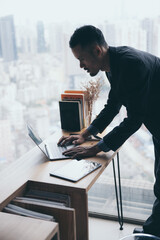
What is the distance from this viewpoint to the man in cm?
156

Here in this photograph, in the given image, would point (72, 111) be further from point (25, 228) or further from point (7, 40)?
point (25, 228)

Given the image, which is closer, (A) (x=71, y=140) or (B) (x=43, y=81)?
(A) (x=71, y=140)

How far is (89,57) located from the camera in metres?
1.70

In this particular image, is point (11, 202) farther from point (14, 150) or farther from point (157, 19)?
point (157, 19)

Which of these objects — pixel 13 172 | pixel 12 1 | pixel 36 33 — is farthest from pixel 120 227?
pixel 12 1

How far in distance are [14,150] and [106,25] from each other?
1.44m

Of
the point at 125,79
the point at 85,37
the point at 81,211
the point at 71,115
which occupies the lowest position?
the point at 81,211

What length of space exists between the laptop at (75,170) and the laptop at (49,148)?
13 centimetres

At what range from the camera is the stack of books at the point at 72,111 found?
2.23m

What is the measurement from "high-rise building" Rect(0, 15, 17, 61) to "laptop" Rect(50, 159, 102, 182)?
A: 1.36 meters

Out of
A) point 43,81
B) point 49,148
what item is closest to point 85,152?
point 49,148

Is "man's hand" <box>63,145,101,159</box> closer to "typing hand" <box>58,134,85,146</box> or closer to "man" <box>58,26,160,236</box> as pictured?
"man" <box>58,26,160,236</box>

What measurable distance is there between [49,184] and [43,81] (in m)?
1.35

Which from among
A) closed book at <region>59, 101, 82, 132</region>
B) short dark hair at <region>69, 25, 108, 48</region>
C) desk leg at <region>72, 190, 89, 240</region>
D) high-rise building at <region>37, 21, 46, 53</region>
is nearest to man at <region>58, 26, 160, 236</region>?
short dark hair at <region>69, 25, 108, 48</region>
